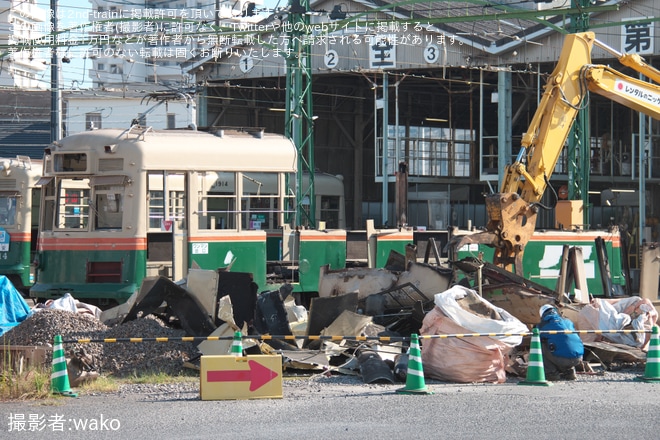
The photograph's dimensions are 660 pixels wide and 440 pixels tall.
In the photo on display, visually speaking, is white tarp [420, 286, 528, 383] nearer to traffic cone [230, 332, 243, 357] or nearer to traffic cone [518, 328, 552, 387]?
traffic cone [518, 328, 552, 387]

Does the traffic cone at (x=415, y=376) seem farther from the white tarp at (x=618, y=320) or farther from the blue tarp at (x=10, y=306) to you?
the blue tarp at (x=10, y=306)

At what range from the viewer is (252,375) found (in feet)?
39.4

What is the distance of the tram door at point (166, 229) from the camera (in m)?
19.2

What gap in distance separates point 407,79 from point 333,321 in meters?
30.7

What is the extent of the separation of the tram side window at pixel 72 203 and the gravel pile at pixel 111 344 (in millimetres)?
4793

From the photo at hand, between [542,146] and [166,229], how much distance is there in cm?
687

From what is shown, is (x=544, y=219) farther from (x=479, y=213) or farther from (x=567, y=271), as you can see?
(x=567, y=271)

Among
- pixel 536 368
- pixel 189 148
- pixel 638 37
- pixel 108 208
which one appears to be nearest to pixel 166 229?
pixel 108 208

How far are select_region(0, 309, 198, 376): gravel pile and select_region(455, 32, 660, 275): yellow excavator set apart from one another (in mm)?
5964

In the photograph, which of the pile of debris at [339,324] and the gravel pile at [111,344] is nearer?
the pile of debris at [339,324]

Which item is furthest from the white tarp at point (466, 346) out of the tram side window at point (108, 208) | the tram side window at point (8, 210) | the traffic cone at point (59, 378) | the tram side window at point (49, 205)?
the tram side window at point (8, 210)

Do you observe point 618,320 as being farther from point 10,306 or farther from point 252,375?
point 10,306

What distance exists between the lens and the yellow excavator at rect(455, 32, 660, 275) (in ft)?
59.7

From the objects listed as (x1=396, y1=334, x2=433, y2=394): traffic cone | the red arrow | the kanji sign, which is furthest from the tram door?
the kanji sign
